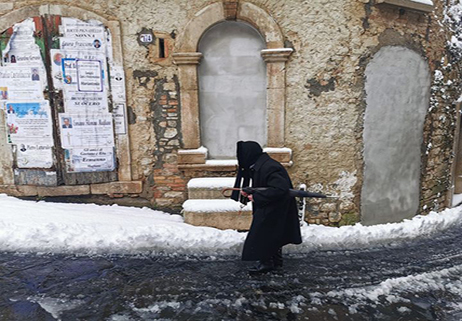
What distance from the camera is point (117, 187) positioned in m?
5.36

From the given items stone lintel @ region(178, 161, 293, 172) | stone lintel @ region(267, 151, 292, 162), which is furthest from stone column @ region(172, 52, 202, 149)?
stone lintel @ region(267, 151, 292, 162)

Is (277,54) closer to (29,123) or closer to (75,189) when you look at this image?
(75,189)

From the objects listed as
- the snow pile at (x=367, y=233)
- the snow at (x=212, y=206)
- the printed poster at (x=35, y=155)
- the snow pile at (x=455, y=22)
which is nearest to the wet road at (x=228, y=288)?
the snow pile at (x=367, y=233)

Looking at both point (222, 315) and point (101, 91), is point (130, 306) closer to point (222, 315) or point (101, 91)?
point (222, 315)

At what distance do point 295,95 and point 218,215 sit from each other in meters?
2.30

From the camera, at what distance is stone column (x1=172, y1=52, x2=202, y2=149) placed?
4.98m

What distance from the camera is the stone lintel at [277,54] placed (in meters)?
4.86

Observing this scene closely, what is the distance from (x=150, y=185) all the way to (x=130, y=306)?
264 cm

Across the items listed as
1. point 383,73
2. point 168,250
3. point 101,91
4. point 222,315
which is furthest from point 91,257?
point 383,73

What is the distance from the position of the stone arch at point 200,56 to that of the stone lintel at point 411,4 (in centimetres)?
168

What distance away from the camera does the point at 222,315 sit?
2.88 m

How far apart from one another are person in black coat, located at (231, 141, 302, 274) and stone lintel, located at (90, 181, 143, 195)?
2.48 meters

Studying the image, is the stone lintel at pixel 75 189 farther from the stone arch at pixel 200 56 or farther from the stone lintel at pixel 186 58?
the stone lintel at pixel 186 58

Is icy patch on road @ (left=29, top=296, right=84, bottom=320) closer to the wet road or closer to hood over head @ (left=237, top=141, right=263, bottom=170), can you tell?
the wet road
